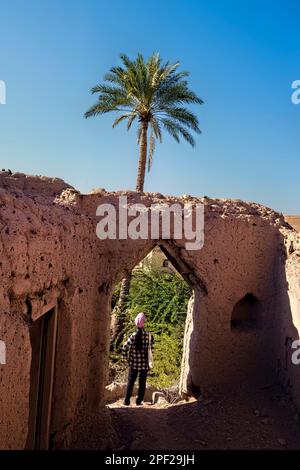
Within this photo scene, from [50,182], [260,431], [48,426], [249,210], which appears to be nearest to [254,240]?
[249,210]

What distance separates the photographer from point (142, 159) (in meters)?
12.3

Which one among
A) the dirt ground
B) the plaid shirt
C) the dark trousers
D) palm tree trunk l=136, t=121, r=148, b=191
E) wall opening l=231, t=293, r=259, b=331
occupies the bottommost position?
the dirt ground

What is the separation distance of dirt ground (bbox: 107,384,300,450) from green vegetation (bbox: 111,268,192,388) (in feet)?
10.8

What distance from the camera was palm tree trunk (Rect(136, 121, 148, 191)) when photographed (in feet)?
40.1

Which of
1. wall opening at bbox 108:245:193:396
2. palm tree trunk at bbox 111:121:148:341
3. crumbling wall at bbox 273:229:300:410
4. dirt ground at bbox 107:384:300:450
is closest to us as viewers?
dirt ground at bbox 107:384:300:450

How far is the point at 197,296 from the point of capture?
21.3 ft

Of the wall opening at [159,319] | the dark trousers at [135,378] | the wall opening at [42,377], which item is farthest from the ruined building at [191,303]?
the wall opening at [159,319]

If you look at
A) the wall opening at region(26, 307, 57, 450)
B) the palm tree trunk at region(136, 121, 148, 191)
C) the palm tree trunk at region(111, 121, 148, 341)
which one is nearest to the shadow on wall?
the wall opening at region(26, 307, 57, 450)

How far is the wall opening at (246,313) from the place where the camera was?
22.0ft

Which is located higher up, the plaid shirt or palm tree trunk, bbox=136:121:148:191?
palm tree trunk, bbox=136:121:148:191

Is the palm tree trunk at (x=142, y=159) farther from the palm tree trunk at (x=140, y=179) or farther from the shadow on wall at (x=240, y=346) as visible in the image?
the shadow on wall at (x=240, y=346)

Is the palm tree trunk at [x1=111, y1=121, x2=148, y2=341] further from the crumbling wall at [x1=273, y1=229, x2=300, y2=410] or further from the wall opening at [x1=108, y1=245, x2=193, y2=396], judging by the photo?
the crumbling wall at [x1=273, y1=229, x2=300, y2=410]

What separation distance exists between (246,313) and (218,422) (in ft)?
6.09

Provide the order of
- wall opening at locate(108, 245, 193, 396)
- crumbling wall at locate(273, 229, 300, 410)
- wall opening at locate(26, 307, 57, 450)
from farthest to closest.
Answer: wall opening at locate(108, 245, 193, 396) < crumbling wall at locate(273, 229, 300, 410) < wall opening at locate(26, 307, 57, 450)
